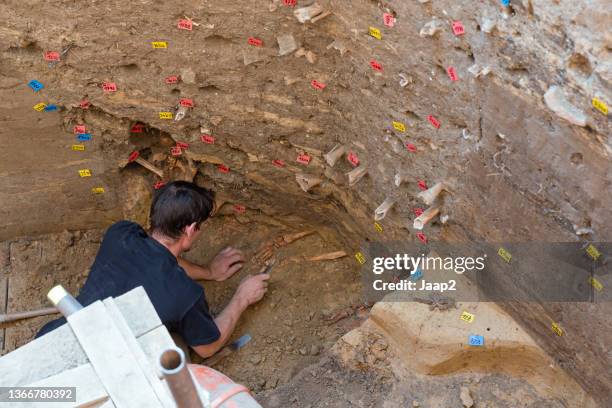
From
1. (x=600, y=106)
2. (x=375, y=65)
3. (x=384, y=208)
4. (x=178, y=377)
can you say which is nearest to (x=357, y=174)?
(x=384, y=208)

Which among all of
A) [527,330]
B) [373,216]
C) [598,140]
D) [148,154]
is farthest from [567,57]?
[148,154]

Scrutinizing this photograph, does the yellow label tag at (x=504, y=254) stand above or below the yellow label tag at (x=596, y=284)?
below

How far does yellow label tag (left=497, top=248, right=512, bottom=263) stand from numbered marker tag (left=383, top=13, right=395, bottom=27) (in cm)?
132

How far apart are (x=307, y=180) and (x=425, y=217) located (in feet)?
3.79

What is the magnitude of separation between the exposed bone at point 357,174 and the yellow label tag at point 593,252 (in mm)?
1649

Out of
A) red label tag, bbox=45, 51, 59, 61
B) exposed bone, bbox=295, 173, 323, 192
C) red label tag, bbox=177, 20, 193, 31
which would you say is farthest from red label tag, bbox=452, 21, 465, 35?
red label tag, bbox=45, 51, 59, 61

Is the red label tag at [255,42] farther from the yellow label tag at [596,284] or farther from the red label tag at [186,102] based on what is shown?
the yellow label tag at [596,284]

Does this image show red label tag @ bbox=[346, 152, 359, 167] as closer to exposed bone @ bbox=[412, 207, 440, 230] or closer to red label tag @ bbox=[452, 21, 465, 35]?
exposed bone @ bbox=[412, 207, 440, 230]

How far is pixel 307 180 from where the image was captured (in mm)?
4883

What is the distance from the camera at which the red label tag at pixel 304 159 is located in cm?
485

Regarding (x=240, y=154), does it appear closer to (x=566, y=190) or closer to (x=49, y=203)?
(x=49, y=203)

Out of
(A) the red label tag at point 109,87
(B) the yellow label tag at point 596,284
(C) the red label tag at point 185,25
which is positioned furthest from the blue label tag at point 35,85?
(B) the yellow label tag at point 596,284

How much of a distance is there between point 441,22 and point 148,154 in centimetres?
258

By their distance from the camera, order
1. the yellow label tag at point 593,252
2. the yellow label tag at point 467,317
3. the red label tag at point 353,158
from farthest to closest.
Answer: the red label tag at point 353,158, the yellow label tag at point 467,317, the yellow label tag at point 593,252
